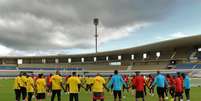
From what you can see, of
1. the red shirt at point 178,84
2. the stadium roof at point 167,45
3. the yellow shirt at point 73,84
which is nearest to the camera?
the yellow shirt at point 73,84

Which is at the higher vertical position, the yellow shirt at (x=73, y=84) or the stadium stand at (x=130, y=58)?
the stadium stand at (x=130, y=58)

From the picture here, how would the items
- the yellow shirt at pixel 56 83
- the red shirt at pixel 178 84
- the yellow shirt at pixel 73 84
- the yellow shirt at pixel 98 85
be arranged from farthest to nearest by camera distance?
the red shirt at pixel 178 84 < the yellow shirt at pixel 56 83 < the yellow shirt at pixel 73 84 < the yellow shirt at pixel 98 85

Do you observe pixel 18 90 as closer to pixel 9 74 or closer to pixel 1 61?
pixel 9 74

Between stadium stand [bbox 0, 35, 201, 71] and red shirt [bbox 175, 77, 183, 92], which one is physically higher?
stadium stand [bbox 0, 35, 201, 71]

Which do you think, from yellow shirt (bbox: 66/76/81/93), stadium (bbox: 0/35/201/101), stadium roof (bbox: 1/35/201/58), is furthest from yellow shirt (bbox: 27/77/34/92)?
stadium roof (bbox: 1/35/201/58)

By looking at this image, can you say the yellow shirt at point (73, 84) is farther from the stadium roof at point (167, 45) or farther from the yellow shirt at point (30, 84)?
the stadium roof at point (167, 45)

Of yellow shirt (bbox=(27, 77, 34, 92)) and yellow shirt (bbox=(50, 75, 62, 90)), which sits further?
yellow shirt (bbox=(27, 77, 34, 92))

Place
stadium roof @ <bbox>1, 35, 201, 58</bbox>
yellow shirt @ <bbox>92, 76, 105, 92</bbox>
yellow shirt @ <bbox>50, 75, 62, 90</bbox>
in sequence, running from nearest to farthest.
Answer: yellow shirt @ <bbox>92, 76, 105, 92</bbox>
yellow shirt @ <bbox>50, 75, 62, 90</bbox>
stadium roof @ <bbox>1, 35, 201, 58</bbox>

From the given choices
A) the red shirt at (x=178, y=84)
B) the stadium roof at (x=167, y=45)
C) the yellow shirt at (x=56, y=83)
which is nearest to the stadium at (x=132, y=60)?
the stadium roof at (x=167, y=45)

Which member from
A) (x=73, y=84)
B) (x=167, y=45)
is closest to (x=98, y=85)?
(x=73, y=84)

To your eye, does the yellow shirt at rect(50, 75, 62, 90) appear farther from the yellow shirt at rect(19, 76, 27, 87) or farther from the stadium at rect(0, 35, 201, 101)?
the stadium at rect(0, 35, 201, 101)

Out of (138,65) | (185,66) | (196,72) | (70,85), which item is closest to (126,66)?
(138,65)

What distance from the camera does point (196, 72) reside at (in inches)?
2253

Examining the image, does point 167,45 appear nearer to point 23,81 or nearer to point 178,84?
point 178,84
